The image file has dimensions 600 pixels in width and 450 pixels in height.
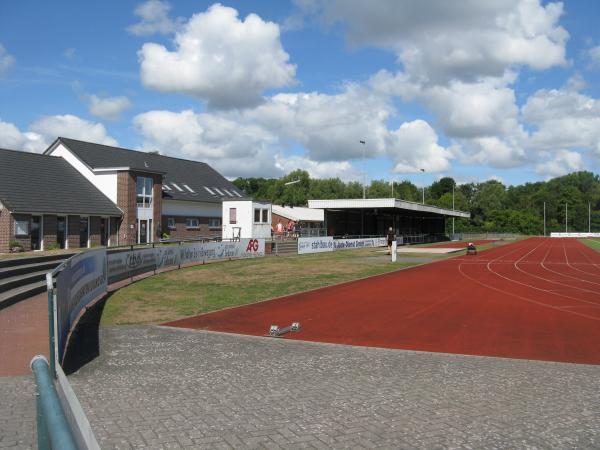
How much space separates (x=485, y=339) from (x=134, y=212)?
3414 cm

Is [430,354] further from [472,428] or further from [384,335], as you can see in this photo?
[472,428]

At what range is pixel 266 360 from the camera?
8.60m

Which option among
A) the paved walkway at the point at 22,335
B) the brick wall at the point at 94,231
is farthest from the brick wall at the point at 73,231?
the paved walkway at the point at 22,335

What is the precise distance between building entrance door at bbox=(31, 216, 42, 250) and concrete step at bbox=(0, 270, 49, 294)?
55.6 feet

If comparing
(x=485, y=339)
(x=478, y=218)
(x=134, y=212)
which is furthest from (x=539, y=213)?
(x=485, y=339)

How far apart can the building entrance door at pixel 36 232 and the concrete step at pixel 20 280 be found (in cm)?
1695

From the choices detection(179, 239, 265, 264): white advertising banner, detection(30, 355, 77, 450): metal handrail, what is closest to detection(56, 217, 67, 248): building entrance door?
detection(179, 239, 265, 264): white advertising banner

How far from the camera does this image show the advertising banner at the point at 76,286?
28.3 feet

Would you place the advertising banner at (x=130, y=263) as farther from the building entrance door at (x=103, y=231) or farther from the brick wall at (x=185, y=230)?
the brick wall at (x=185, y=230)

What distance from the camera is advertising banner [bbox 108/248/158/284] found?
1811 centimetres

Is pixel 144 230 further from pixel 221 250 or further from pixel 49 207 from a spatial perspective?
pixel 221 250

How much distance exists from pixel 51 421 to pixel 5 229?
32.8 metres

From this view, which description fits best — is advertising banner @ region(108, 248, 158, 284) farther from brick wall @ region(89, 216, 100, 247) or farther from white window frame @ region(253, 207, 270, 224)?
white window frame @ region(253, 207, 270, 224)

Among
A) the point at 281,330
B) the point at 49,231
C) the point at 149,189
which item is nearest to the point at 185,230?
the point at 149,189
